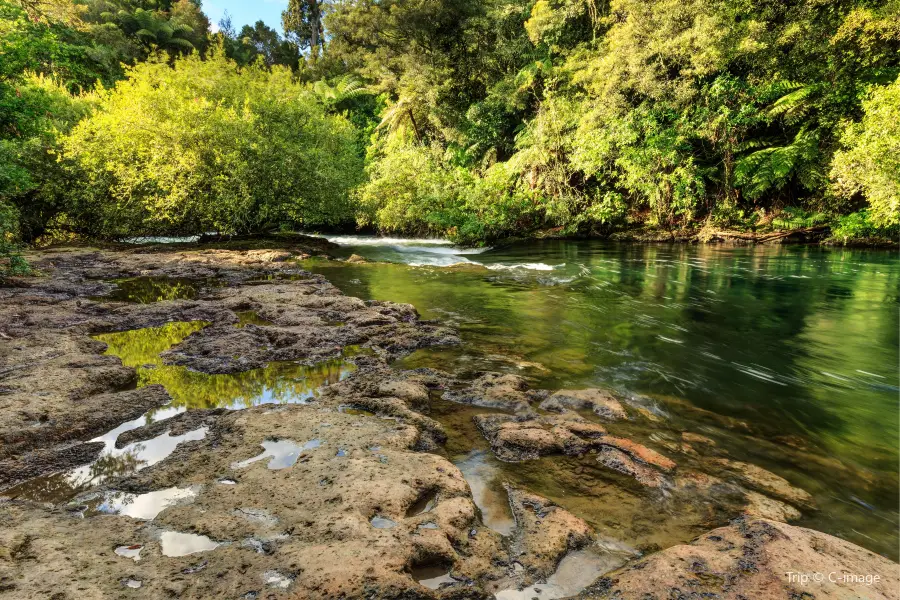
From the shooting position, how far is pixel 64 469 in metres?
2.97

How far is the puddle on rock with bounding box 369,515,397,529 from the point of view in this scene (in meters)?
2.45

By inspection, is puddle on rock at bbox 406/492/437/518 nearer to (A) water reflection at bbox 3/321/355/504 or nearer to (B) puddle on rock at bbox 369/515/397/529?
(B) puddle on rock at bbox 369/515/397/529

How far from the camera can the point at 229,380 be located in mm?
4629

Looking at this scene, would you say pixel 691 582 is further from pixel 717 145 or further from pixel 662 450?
pixel 717 145

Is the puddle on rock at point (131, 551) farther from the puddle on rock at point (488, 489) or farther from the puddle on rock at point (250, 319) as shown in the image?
the puddle on rock at point (250, 319)

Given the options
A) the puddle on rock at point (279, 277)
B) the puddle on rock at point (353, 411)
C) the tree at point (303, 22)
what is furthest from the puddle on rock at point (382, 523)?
the tree at point (303, 22)

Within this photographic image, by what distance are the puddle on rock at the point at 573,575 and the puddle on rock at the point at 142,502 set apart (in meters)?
1.87

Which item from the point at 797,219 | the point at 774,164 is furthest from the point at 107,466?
the point at 797,219

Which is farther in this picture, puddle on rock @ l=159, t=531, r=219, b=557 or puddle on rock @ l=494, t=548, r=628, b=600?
puddle on rock @ l=159, t=531, r=219, b=557

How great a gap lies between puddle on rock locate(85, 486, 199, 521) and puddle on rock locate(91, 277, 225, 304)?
244 inches

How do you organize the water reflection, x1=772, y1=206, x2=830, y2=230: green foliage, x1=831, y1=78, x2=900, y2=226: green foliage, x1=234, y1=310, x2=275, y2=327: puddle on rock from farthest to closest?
1. x1=772, y1=206, x2=830, y2=230: green foliage
2. x1=831, y1=78, x2=900, y2=226: green foliage
3. x1=234, y1=310, x2=275, y2=327: puddle on rock
4. the water reflection

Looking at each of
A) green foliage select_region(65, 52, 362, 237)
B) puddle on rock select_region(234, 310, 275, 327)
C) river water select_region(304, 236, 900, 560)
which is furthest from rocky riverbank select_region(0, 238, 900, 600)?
green foliage select_region(65, 52, 362, 237)

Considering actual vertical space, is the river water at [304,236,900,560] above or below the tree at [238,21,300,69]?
below

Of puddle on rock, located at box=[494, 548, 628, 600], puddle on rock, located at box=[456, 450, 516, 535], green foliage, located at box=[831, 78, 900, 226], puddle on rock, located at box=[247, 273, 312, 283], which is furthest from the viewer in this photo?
green foliage, located at box=[831, 78, 900, 226]
